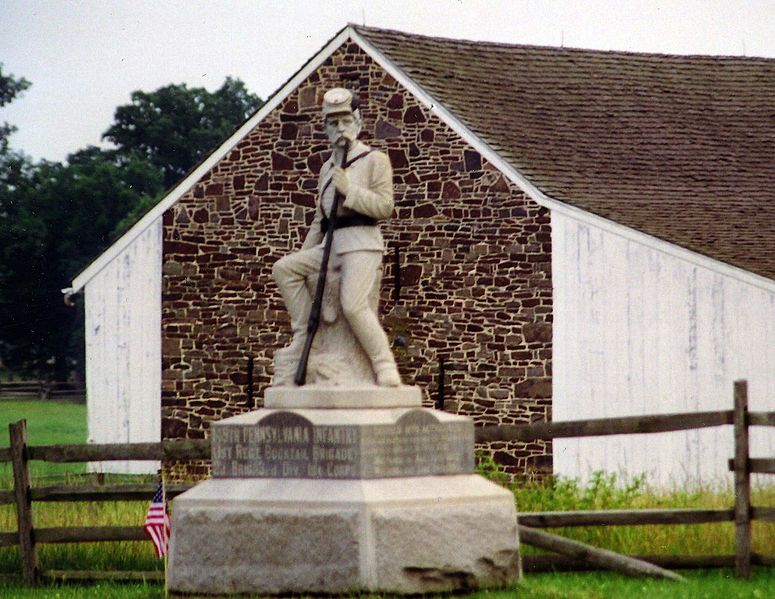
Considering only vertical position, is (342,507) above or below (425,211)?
below

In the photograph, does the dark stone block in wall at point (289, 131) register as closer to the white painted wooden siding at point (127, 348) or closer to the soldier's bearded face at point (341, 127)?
the white painted wooden siding at point (127, 348)

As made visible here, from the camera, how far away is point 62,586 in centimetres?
1364

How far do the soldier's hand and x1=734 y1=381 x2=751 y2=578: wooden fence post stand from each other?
3139mm

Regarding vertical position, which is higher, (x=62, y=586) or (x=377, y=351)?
(x=377, y=351)

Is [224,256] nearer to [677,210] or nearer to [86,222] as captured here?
[677,210]

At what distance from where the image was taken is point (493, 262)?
77.8 feet

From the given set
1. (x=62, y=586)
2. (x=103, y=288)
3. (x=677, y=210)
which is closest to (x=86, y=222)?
(x=103, y=288)

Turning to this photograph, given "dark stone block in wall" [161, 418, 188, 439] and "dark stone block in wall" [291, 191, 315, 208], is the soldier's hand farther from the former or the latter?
"dark stone block in wall" [161, 418, 188, 439]

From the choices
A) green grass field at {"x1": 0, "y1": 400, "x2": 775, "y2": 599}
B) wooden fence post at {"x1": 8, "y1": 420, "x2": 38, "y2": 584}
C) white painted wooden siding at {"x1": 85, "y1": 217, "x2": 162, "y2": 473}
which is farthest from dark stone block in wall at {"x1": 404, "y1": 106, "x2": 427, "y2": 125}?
wooden fence post at {"x1": 8, "y1": 420, "x2": 38, "y2": 584}

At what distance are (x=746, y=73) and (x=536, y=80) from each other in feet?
12.2

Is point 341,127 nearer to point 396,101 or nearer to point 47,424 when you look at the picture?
point 396,101

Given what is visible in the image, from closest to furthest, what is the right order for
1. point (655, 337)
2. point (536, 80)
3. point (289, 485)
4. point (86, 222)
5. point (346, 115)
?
point (289, 485) < point (346, 115) < point (655, 337) < point (536, 80) < point (86, 222)

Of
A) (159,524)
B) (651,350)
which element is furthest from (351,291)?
(651,350)

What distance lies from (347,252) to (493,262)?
471 inches
